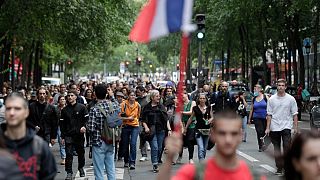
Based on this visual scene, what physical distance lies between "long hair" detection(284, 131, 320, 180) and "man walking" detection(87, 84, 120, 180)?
6.60 m

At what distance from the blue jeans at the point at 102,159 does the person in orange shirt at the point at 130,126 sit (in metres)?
3.04

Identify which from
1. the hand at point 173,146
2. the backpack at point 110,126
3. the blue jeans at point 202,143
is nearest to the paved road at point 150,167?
the blue jeans at point 202,143

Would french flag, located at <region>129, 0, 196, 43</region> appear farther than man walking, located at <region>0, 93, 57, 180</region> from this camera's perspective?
No

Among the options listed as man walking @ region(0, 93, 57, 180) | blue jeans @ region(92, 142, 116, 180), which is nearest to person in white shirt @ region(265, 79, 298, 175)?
blue jeans @ region(92, 142, 116, 180)

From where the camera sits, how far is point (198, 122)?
529 inches

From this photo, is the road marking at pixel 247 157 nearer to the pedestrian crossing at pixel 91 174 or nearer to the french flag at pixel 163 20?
the pedestrian crossing at pixel 91 174

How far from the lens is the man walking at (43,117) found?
13641 millimetres

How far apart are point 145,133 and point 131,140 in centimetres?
44

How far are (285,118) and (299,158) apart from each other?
829 centimetres

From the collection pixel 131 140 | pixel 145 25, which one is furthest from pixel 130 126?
pixel 145 25

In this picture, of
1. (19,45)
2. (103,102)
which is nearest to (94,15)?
(19,45)

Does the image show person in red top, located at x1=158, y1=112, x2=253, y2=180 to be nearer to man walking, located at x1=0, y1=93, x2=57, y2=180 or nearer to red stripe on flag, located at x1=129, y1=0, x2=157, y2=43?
red stripe on flag, located at x1=129, y1=0, x2=157, y2=43

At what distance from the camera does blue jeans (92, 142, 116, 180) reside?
10812 mm

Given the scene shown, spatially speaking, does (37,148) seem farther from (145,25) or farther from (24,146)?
(145,25)
